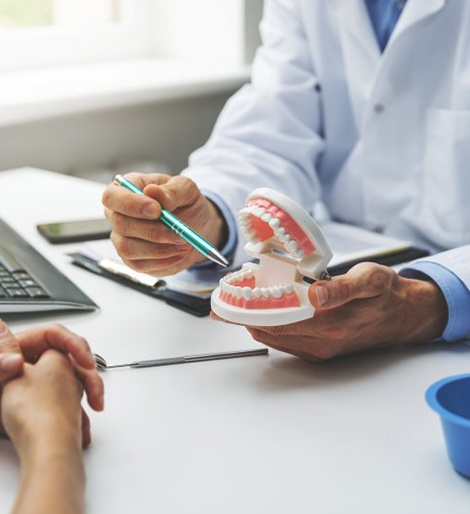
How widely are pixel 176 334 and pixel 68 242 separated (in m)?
0.39

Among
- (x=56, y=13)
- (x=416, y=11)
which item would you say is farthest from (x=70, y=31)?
(x=416, y=11)

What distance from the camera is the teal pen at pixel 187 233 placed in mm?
962

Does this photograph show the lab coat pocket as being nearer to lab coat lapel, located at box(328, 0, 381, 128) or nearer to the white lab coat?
the white lab coat

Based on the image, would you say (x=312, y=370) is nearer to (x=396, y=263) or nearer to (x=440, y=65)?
(x=396, y=263)

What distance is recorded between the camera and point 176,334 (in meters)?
1.01

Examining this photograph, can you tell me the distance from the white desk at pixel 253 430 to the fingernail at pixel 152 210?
120 millimetres

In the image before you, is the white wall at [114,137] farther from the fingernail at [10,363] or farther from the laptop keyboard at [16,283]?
the fingernail at [10,363]

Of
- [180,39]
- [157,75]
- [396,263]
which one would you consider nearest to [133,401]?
[396,263]

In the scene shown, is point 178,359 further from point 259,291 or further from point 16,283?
point 16,283

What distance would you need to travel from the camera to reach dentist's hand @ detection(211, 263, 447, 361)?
2.93 ft

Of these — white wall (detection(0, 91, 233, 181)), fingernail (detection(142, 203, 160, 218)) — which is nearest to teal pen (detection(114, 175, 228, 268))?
fingernail (detection(142, 203, 160, 218))

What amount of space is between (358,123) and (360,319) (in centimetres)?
67

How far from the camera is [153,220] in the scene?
3.46ft

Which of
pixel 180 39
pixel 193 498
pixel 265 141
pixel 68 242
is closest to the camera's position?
pixel 193 498
